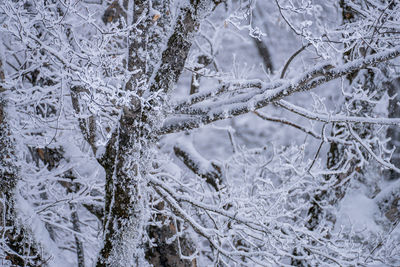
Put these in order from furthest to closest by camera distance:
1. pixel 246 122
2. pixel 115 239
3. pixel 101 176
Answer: pixel 246 122 < pixel 101 176 < pixel 115 239

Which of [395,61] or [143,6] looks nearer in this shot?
[143,6]

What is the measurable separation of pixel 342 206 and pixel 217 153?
8271 mm

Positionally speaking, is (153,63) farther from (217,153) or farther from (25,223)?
(217,153)

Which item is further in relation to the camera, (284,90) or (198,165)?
(198,165)

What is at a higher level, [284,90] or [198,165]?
[198,165]

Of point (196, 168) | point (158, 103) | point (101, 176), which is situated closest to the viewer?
point (158, 103)

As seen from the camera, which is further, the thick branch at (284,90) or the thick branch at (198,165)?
the thick branch at (198,165)

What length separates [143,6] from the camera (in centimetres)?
261

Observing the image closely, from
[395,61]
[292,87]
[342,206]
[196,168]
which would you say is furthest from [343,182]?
[292,87]

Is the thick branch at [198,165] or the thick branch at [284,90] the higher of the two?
the thick branch at [198,165]

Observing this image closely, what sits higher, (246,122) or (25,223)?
(246,122)

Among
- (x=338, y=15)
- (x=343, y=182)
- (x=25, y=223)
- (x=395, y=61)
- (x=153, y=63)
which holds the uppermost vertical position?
(x=338, y=15)

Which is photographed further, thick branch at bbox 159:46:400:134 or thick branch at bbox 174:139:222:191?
thick branch at bbox 174:139:222:191

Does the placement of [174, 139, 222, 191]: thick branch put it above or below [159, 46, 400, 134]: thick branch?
above
